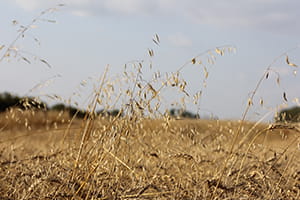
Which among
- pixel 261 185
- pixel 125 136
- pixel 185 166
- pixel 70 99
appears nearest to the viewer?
pixel 125 136

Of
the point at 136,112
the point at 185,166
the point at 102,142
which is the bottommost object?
the point at 185,166

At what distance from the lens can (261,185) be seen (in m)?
2.49

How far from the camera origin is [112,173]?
234 cm

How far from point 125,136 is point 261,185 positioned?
30.9 inches

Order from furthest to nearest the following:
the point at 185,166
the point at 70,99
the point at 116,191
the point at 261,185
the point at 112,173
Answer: the point at 185,166, the point at 70,99, the point at 261,185, the point at 112,173, the point at 116,191

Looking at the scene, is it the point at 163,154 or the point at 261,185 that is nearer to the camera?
the point at 261,185

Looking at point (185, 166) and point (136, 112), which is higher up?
point (136, 112)

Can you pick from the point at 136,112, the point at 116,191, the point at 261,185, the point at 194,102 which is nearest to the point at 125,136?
the point at 136,112

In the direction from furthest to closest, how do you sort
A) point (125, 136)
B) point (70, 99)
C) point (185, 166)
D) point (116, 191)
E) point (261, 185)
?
point (185, 166) → point (70, 99) → point (261, 185) → point (125, 136) → point (116, 191)

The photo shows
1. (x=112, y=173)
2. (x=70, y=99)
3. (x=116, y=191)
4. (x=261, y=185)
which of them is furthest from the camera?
(x=70, y=99)

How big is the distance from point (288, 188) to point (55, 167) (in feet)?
3.96

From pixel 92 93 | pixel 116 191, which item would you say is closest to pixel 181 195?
pixel 116 191

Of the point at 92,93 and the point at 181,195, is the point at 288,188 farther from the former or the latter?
the point at 92,93

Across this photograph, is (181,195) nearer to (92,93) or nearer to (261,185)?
(261,185)
